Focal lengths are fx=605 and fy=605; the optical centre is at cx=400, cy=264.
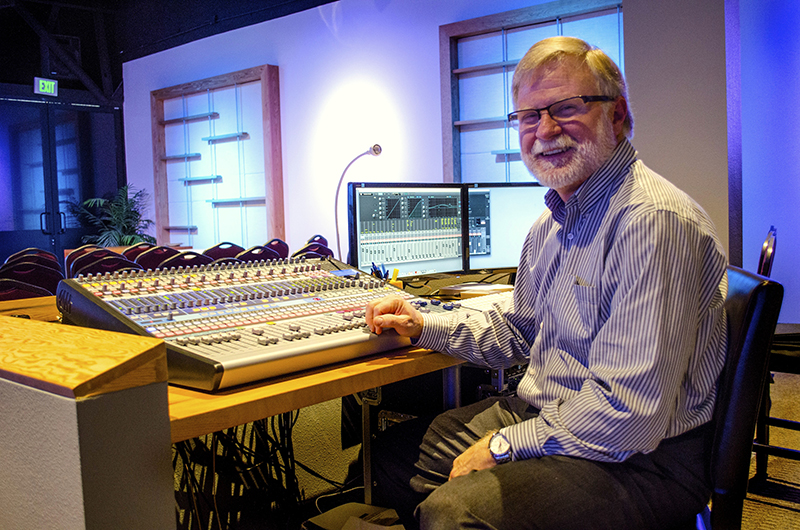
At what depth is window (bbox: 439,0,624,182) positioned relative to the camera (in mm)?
5188

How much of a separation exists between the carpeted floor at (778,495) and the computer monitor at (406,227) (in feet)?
Result: 4.29

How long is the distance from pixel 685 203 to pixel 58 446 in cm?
101

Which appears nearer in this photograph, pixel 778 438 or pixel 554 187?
pixel 554 187

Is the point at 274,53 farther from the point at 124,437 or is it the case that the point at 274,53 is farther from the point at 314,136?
the point at 124,437

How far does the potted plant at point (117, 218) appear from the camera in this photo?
8891 millimetres

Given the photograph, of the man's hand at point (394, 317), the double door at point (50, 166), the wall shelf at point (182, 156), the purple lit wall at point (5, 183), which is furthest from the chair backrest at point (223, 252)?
the purple lit wall at point (5, 183)

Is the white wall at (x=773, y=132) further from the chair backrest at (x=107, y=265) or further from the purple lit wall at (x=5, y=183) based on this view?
the purple lit wall at (x=5, y=183)

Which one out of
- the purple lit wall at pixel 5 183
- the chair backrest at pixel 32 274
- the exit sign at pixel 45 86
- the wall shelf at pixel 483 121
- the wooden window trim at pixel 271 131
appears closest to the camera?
the chair backrest at pixel 32 274

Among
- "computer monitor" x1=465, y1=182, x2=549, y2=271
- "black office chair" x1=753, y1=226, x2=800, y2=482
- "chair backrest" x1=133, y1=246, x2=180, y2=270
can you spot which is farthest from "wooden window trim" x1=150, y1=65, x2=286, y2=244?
"black office chair" x1=753, y1=226, x2=800, y2=482

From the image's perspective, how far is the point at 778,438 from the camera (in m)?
2.65

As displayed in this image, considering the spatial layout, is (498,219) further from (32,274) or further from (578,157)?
(32,274)

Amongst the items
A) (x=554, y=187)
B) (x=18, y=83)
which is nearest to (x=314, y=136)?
(x=18, y=83)

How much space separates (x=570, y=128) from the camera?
124 centimetres

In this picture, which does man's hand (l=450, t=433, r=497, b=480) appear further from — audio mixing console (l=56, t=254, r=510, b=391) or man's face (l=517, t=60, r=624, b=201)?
man's face (l=517, t=60, r=624, b=201)
